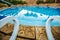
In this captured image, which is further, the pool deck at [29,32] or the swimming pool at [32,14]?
the swimming pool at [32,14]

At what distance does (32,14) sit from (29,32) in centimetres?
30

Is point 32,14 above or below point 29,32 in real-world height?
above

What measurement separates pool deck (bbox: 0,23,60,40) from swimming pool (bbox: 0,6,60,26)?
0.06 m

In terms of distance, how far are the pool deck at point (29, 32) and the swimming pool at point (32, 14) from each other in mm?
57

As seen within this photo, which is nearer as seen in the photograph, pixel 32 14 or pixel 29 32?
pixel 29 32

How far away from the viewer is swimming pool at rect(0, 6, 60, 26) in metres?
1.45

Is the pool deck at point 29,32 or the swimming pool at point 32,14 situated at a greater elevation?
the swimming pool at point 32,14

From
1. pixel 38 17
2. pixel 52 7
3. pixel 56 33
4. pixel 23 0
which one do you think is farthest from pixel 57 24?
pixel 23 0

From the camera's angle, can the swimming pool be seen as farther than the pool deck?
Yes

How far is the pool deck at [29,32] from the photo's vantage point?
1319 mm

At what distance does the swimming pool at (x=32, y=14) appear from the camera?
1447mm

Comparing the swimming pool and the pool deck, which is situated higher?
the swimming pool

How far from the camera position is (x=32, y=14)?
5.22ft

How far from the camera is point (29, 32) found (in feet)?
4.46
